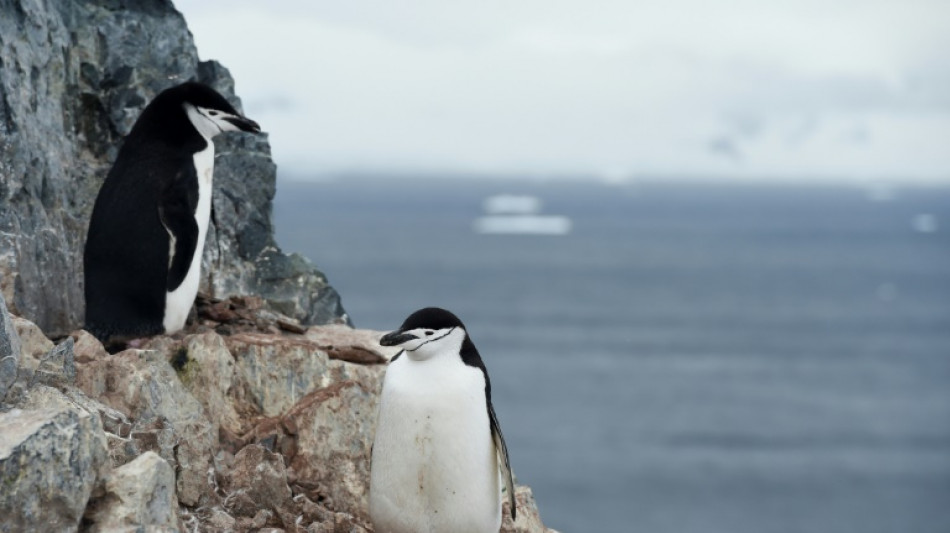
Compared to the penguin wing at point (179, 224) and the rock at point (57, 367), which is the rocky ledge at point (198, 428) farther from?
the penguin wing at point (179, 224)

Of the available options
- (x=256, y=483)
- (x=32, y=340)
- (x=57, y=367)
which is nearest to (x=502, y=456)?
(x=256, y=483)

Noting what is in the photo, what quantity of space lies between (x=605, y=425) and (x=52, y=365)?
65.5 m

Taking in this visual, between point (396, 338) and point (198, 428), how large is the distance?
119cm

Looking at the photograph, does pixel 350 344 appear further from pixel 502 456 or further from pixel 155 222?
pixel 502 456

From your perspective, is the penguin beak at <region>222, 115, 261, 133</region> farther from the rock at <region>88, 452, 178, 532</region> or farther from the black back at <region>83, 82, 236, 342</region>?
the rock at <region>88, 452, 178, 532</region>

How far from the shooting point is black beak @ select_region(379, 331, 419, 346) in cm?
582

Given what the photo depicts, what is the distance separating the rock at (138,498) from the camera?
4945 mm

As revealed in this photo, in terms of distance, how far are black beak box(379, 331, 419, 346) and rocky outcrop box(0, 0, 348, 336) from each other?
2.41 metres

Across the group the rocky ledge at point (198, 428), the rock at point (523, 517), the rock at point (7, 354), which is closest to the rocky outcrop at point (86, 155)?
→ the rocky ledge at point (198, 428)

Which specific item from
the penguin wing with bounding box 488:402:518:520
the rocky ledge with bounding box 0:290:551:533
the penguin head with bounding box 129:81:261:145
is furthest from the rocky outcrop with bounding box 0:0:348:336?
the penguin wing with bounding box 488:402:518:520

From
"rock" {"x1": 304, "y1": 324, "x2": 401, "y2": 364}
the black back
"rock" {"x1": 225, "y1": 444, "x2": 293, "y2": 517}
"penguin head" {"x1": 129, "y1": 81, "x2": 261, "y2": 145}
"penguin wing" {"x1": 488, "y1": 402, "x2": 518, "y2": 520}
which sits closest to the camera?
"rock" {"x1": 225, "y1": 444, "x2": 293, "y2": 517}

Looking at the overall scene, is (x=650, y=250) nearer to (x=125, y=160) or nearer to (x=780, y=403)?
(x=780, y=403)

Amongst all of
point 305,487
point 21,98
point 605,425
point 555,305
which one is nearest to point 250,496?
point 305,487

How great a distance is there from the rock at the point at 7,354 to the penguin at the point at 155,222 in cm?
189
